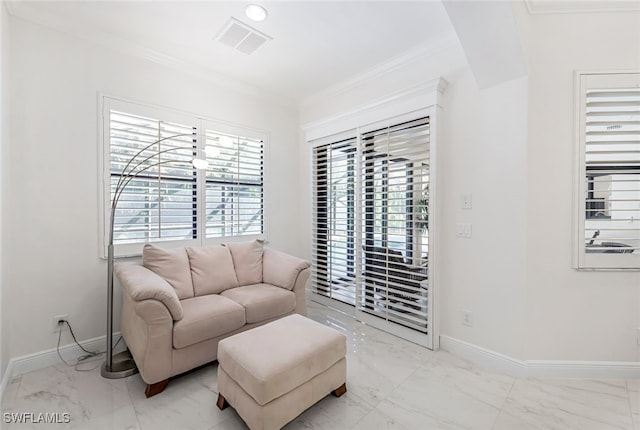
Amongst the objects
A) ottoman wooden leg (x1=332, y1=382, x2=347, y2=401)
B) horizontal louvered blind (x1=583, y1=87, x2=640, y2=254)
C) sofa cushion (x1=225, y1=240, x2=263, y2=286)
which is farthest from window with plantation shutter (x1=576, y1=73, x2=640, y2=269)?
sofa cushion (x1=225, y1=240, x2=263, y2=286)

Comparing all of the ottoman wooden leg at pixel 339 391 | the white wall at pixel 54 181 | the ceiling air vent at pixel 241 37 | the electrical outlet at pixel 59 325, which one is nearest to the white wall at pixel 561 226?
the ottoman wooden leg at pixel 339 391

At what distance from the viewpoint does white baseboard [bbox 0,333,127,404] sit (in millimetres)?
2059

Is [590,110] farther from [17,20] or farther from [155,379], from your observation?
[17,20]

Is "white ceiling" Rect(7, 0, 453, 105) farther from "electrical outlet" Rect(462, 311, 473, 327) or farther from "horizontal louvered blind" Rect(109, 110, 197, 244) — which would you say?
"electrical outlet" Rect(462, 311, 473, 327)

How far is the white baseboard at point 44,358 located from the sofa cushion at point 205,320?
87cm

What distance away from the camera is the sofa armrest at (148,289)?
1861 mm

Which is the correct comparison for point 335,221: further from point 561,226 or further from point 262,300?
point 561,226

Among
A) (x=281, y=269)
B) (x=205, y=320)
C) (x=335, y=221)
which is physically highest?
(x=335, y=221)

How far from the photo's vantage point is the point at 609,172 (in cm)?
204

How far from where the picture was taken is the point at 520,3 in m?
1.93

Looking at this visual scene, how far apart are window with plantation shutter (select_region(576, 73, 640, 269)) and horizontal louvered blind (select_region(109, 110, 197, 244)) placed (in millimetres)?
3234

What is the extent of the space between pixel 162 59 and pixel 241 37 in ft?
2.99

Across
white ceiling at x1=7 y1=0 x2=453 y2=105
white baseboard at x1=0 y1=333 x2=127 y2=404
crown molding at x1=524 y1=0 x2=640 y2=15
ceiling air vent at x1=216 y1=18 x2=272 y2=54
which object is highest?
white ceiling at x1=7 y1=0 x2=453 y2=105

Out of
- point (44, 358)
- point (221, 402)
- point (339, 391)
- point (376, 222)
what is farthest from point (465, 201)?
point (44, 358)
